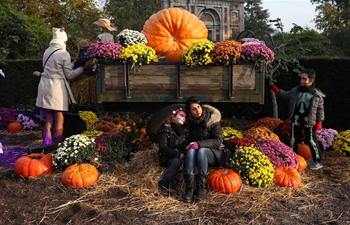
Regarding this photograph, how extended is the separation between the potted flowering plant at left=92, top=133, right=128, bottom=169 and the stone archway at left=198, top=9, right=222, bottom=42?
33.9 meters

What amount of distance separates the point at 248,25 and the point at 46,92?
4736cm

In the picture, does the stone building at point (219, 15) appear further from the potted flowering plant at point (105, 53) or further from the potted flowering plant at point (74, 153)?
the potted flowering plant at point (74, 153)

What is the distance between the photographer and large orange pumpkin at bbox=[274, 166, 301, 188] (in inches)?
164

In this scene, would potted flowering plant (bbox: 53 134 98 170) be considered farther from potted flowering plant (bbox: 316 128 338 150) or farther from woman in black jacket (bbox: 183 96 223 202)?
potted flowering plant (bbox: 316 128 338 150)

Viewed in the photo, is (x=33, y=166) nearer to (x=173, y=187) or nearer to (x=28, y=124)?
(x=173, y=187)

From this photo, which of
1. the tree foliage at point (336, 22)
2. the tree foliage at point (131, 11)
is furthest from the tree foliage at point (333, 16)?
the tree foliage at point (131, 11)

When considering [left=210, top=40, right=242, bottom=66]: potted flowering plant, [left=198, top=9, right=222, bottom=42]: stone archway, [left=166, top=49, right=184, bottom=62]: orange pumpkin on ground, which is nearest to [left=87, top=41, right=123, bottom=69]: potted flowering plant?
[left=166, top=49, right=184, bottom=62]: orange pumpkin on ground

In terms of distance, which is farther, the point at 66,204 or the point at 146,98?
the point at 146,98

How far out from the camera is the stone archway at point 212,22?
37.7 m

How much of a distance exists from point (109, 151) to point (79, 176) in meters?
0.73

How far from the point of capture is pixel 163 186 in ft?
13.2

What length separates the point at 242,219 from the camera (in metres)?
3.37

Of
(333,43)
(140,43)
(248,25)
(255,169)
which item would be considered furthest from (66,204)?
(248,25)

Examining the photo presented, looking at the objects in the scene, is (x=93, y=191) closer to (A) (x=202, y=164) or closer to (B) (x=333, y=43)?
→ (A) (x=202, y=164)
